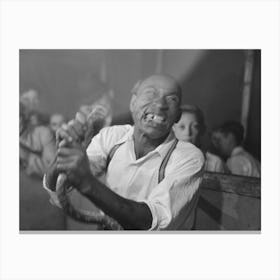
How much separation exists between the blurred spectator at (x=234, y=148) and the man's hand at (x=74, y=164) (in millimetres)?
815

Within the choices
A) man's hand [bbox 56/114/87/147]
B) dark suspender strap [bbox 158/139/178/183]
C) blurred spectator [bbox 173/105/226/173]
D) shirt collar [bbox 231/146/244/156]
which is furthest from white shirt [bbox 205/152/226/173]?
man's hand [bbox 56/114/87/147]

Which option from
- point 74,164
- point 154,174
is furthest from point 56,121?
point 154,174

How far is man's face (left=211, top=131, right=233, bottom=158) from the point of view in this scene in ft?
7.31

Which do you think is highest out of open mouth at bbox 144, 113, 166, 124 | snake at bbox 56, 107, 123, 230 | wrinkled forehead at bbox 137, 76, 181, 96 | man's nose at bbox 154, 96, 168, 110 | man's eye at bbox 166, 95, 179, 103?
wrinkled forehead at bbox 137, 76, 181, 96

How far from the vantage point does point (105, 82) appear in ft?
7.26

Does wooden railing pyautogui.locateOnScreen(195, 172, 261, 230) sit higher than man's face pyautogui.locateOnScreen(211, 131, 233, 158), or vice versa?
man's face pyautogui.locateOnScreen(211, 131, 233, 158)

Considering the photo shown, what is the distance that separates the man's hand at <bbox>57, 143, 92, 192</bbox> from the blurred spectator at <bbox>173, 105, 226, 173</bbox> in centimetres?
59

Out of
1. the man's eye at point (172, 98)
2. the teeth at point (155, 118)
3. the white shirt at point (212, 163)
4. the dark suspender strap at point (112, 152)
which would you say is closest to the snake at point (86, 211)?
the dark suspender strap at point (112, 152)

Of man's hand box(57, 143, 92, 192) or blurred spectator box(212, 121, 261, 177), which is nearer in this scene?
man's hand box(57, 143, 92, 192)

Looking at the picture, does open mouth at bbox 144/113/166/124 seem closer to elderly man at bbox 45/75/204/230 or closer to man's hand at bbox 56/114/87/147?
elderly man at bbox 45/75/204/230

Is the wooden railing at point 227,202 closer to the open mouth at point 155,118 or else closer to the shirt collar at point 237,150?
the shirt collar at point 237,150
